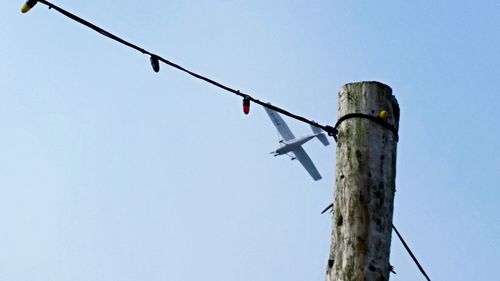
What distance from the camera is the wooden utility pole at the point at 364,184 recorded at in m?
4.69

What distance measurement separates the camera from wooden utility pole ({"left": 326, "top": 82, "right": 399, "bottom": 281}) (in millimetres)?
4691

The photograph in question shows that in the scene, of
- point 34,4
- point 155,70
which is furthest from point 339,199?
point 34,4

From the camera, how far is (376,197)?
4828 mm

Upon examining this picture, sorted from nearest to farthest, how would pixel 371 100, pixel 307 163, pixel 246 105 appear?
pixel 371 100 < pixel 246 105 < pixel 307 163

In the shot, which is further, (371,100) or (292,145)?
(292,145)

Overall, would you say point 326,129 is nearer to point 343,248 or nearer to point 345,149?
point 345,149

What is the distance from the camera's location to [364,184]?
4848 mm

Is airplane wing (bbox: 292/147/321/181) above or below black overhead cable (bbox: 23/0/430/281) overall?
above

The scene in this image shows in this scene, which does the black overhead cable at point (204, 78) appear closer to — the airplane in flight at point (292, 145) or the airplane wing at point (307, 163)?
the airplane in flight at point (292, 145)

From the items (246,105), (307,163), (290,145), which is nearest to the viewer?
(246,105)

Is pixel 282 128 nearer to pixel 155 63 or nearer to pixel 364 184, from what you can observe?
pixel 155 63

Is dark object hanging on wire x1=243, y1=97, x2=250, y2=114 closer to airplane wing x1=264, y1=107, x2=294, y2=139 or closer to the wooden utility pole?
the wooden utility pole

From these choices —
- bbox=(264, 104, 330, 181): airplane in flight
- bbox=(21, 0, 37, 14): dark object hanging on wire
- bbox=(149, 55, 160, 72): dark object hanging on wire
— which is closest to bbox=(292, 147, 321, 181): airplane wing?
bbox=(264, 104, 330, 181): airplane in flight

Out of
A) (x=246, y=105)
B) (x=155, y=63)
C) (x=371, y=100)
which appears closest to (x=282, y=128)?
(x=246, y=105)
